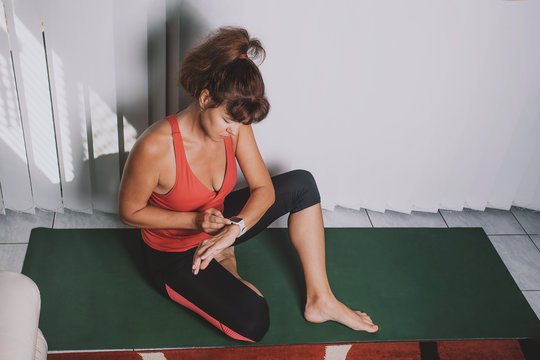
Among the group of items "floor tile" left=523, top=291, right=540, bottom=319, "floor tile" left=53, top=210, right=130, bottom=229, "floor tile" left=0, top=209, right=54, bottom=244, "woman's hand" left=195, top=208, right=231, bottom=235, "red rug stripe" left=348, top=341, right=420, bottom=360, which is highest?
"woman's hand" left=195, top=208, right=231, bottom=235

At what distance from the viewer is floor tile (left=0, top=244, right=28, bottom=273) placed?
6.61ft

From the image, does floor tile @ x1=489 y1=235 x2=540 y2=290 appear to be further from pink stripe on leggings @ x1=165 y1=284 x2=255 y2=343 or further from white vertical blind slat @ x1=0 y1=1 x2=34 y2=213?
white vertical blind slat @ x1=0 y1=1 x2=34 y2=213

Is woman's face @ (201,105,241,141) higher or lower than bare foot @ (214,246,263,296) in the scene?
higher

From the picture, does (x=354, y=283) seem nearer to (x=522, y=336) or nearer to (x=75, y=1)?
(x=522, y=336)

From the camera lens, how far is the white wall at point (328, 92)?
6.13 ft

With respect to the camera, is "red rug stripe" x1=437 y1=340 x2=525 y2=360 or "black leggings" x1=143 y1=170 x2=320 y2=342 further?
"red rug stripe" x1=437 y1=340 x2=525 y2=360

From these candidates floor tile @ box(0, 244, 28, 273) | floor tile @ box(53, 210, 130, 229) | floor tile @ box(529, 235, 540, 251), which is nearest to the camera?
floor tile @ box(0, 244, 28, 273)

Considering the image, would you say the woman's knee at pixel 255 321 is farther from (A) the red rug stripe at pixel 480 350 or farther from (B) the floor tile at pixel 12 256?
(B) the floor tile at pixel 12 256

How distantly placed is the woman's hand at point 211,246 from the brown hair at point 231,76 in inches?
15.2

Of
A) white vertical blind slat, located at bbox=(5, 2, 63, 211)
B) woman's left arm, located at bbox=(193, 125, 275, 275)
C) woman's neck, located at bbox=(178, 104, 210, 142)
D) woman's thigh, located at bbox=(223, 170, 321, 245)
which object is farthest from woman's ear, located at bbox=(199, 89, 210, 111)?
white vertical blind slat, located at bbox=(5, 2, 63, 211)

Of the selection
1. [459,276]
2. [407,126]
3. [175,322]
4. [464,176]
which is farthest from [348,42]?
[175,322]

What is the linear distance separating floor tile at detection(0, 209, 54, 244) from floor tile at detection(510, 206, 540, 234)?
2253 millimetres

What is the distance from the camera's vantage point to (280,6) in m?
1.86

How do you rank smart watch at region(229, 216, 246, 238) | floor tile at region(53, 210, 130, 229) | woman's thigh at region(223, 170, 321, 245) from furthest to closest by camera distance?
floor tile at region(53, 210, 130, 229) → woman's thigh at region(223, 170, 321, 245) → smart watch at region(229, 216, 246, 238)
